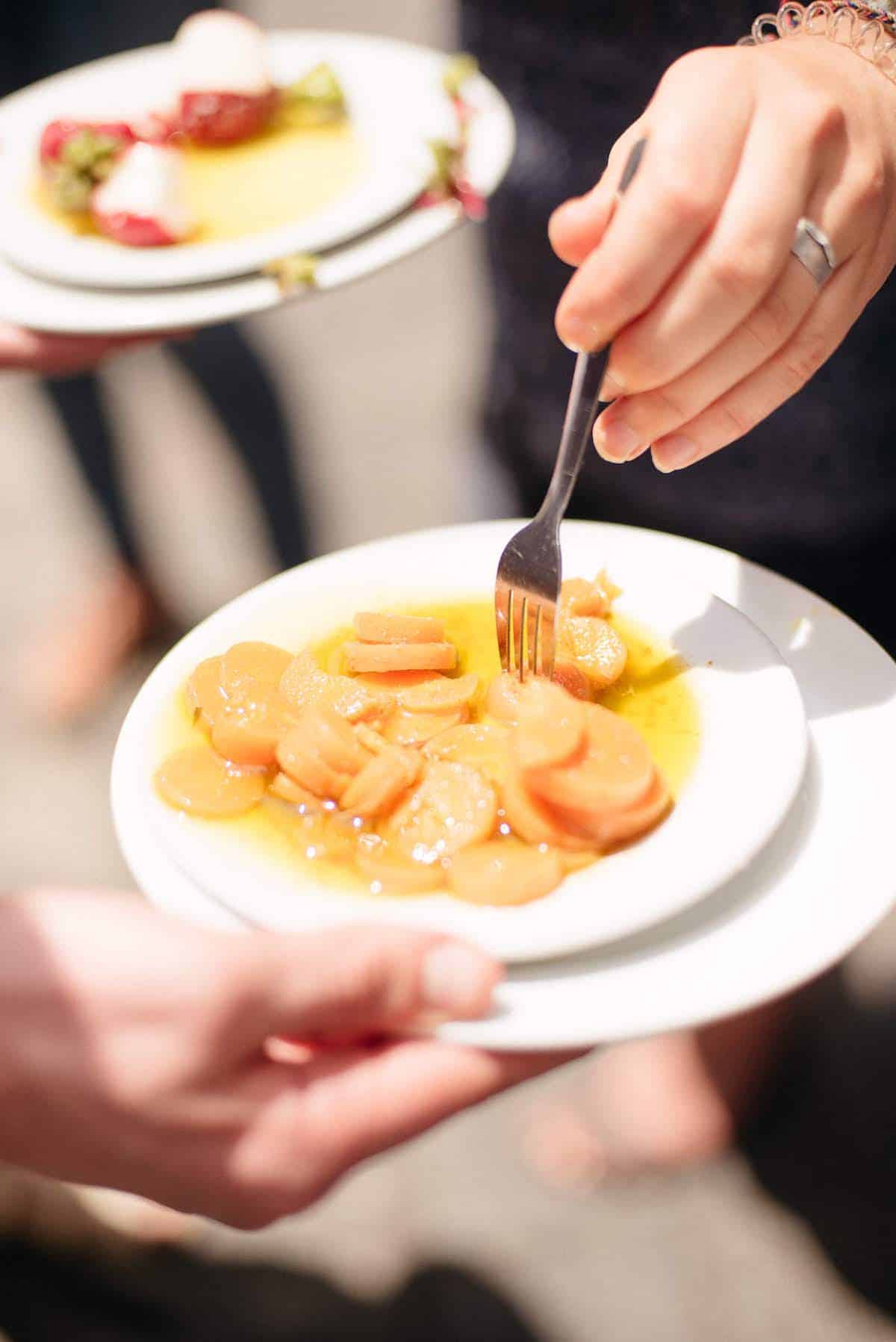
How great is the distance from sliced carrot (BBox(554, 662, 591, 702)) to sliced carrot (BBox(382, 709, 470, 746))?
13 centimetres

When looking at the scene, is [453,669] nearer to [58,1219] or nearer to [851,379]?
[851,379]

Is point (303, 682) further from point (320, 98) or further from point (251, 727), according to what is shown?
point (320, 98)

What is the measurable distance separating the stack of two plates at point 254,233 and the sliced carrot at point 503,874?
4.01ft

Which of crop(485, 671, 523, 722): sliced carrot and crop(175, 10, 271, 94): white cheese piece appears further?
crop(175, 10, 271, 94): white cheese piece

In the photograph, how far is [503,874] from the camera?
1.25 metres

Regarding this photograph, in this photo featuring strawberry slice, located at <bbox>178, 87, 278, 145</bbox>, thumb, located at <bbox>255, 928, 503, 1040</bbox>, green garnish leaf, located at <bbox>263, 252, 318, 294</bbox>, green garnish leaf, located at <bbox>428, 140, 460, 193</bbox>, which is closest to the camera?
thumb, located at <bbox>255, 928, 503, 1040</bbox>

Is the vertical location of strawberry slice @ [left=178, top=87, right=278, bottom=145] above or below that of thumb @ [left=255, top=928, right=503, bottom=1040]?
above

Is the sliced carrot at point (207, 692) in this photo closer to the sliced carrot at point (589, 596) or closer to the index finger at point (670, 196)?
the sliced carrot at point (589, 596)

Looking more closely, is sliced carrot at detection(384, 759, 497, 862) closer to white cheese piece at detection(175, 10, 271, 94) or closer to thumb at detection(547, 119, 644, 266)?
thumb at detection(547, 119, 644, 266)

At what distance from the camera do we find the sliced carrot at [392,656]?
4.93 ft

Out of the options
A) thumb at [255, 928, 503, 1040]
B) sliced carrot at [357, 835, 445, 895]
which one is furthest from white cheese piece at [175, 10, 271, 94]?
thumb at [255, 928, 503, 1040]

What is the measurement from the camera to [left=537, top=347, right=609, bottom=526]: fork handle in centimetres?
127

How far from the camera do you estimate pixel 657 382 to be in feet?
4.20

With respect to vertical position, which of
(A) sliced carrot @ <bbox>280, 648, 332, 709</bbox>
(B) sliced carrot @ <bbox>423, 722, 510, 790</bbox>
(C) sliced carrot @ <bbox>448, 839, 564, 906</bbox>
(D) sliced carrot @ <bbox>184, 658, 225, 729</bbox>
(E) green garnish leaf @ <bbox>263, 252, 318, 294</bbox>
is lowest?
(B) sliced carrot @ <bbox>423, 722, 510, 790</bbox>
